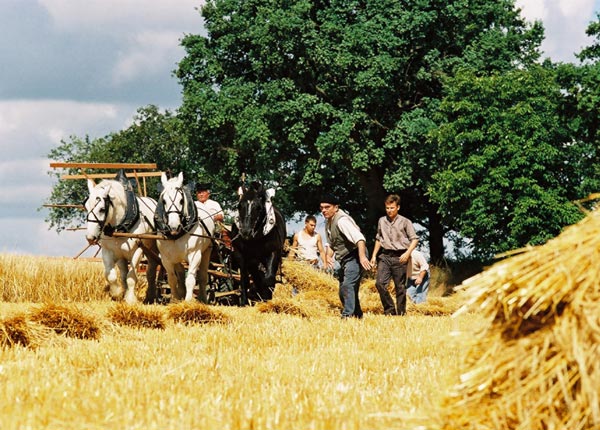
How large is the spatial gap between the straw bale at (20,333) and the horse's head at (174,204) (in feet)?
23.7

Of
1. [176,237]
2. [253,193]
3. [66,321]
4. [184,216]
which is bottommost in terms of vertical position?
[66,321]

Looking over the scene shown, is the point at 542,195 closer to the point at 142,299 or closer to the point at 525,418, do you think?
the point at 142,299

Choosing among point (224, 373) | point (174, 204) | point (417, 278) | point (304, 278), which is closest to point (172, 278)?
point (174, 204)

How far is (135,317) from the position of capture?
32.7 feet

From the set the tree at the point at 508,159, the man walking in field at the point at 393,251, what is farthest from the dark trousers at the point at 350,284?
the tree at the point at 508,159

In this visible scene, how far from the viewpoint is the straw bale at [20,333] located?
7763 mm

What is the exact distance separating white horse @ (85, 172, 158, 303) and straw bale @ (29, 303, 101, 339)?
271 inches

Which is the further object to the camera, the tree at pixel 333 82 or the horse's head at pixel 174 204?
the tree at pixel 333 82

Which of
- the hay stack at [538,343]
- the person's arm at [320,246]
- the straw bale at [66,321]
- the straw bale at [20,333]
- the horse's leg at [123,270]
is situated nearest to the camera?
the hay stack at [538,343]

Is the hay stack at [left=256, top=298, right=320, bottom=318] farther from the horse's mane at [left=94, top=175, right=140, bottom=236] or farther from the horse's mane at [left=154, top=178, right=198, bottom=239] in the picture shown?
the horse's mane at [left=94, top=175, right=140, bottom=236]

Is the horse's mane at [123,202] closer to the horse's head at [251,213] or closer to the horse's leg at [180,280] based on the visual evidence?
the horse's leg at [180,280]

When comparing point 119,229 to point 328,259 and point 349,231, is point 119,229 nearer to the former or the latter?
point 328,259

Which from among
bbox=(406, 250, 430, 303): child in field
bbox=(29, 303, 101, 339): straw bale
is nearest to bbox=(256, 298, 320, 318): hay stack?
bbox=(29, 303, 101, 339): straw bale

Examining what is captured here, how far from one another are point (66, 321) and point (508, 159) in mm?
28223
